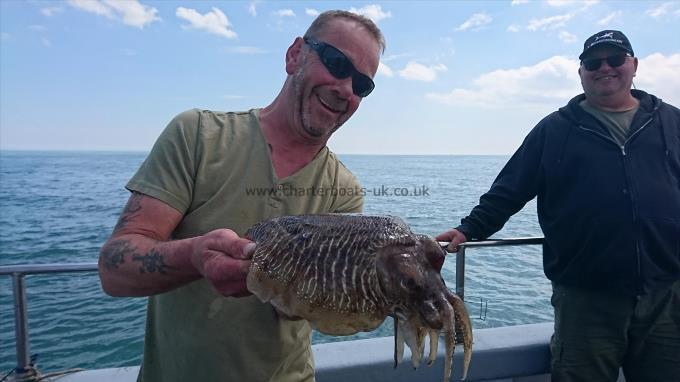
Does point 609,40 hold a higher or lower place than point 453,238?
higher

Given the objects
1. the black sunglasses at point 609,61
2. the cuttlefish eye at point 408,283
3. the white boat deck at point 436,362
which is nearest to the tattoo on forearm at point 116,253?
the cuttlefish eye at point 408,283

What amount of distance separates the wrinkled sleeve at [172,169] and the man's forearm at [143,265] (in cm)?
20

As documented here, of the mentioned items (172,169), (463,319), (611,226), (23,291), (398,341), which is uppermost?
(172,169)

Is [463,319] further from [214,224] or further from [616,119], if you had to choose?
[616,119]

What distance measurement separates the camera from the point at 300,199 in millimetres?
2168

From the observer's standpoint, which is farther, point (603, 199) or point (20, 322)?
point (603, 199)

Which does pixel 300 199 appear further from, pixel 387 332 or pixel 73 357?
pixel 73 357

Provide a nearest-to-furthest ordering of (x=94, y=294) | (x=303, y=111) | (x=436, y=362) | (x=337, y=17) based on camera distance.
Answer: (x=303, y=111)
(x=337, y=17)
(x=436, y=362)
(x=94, y=294)

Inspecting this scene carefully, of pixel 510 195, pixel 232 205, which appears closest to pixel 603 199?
pixel 510 195

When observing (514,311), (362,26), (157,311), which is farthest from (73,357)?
(514,311)

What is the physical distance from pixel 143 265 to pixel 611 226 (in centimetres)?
325

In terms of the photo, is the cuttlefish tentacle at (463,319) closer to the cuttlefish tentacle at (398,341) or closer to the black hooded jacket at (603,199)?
the cuttlefish tentacle at (398,341)

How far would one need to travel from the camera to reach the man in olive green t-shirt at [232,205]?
5.76 feet

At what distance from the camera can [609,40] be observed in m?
3.80
